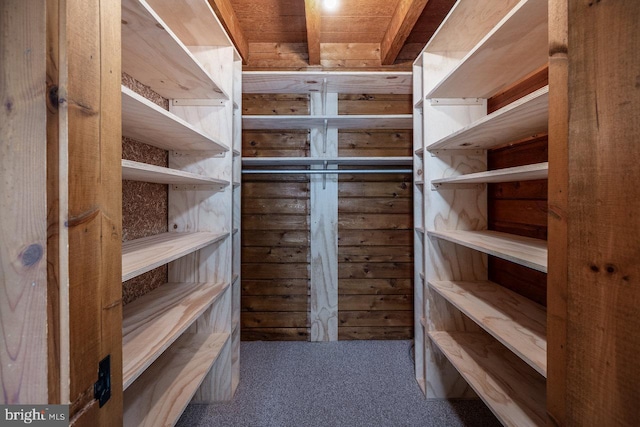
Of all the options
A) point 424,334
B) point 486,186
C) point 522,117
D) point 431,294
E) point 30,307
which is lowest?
point 424,334

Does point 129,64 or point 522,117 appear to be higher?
point 129,64

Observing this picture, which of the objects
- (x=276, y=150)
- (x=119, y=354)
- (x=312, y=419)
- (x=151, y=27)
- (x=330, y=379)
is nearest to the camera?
(x=119, y=354)

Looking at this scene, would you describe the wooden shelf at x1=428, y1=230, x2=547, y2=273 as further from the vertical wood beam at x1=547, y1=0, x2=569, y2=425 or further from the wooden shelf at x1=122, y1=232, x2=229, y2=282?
the wooden shelf at x1=122, y1=232, x2=229, y2=282

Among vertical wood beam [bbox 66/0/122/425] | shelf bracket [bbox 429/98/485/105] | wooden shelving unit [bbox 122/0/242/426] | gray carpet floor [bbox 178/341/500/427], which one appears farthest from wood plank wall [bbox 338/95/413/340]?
vertical wood beam [bbox 66/0/122/425]

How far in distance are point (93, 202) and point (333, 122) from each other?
1.71m

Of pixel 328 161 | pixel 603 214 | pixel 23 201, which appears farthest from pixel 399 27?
pixel 23 201

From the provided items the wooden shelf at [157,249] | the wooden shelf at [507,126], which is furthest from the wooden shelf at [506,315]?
the wooden shelf at [157,249]

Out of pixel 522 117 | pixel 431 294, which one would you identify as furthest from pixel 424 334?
pixel 522 117

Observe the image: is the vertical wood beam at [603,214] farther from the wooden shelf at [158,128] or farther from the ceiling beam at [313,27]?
the ceiling beam at [313,27]

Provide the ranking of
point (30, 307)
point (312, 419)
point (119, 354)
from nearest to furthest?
point (30, 307), point (119, 354), point (312, 419)

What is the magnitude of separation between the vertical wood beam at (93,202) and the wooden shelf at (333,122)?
4.45 feet

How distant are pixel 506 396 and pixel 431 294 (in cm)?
62

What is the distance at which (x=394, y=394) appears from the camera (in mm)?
1638

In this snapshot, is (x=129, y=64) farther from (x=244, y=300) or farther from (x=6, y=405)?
(x=244, y=300)
